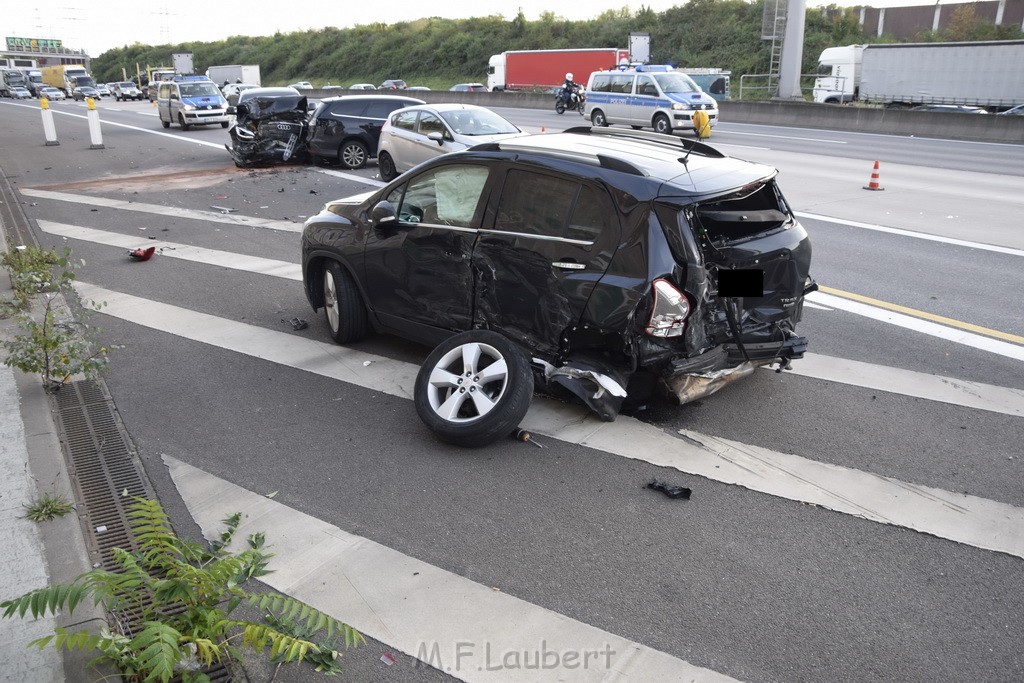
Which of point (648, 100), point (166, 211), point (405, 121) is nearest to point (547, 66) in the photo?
point (648, 100)

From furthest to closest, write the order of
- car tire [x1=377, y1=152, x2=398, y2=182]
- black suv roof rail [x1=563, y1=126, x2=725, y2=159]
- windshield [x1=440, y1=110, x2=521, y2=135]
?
car tire [x1=377, y1=152, x2=398, y2=182] < windshield [x1=440, y1=110, x2=521, y2=135] < black suv roof rail [x1=563, y1=126, x2=725, y2=159]

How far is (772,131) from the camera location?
29906 millimetres

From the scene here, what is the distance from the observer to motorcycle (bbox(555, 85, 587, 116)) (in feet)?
130

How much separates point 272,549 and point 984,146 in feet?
87.1

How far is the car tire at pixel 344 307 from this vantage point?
Answer: 7.15 m

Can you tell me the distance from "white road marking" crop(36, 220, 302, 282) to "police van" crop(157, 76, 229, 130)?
2062 cm

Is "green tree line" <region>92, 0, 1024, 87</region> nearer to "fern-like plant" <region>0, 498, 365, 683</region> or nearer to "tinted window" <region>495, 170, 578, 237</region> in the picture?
"tinted window" <region>495, 170, 578, 237</region>

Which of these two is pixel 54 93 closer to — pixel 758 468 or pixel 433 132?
pixel 433 132

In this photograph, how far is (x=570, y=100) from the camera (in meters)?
39.9

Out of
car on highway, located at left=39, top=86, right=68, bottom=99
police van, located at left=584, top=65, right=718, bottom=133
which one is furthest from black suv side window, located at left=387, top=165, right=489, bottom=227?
car on highway, located at left=39, top=86, right=68, bottom=99

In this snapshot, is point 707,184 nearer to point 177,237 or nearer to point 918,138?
point 177,237

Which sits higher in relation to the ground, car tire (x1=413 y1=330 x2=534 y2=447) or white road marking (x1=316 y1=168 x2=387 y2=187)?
car tire (x1=413 y1=330 x2=534 y2=447)

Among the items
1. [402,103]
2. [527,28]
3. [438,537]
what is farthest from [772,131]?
[527,28]

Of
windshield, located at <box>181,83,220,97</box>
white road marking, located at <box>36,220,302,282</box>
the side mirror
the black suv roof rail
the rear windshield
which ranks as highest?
the black suv roof rail
